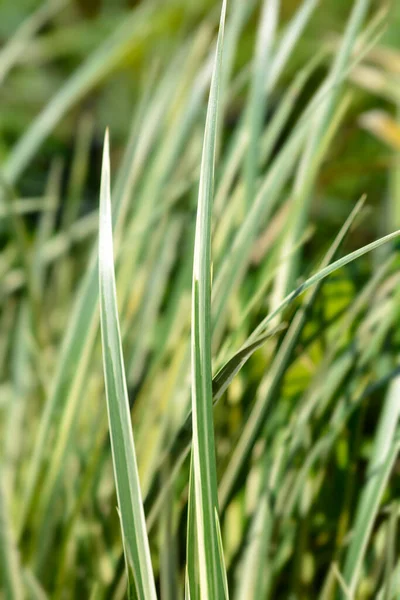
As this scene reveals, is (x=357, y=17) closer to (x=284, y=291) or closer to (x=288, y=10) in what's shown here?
(x=284, y=291)

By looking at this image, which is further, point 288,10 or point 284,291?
point 288,10

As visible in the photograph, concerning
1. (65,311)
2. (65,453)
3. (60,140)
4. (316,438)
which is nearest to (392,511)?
(316,438)

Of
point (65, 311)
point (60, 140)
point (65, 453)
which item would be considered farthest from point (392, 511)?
point (60, 140)

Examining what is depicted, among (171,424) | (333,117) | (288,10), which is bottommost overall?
(171,424)

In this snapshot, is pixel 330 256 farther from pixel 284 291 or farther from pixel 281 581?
pixel 281 581

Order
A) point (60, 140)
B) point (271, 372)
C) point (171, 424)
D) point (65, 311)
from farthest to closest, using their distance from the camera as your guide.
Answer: point (60, 140) < point (65, 311) < point (171, 424) < point (271, 372)

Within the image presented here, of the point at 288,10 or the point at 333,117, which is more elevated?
the point at 288,10

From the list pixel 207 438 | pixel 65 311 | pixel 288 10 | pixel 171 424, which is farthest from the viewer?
pixel 288 10
